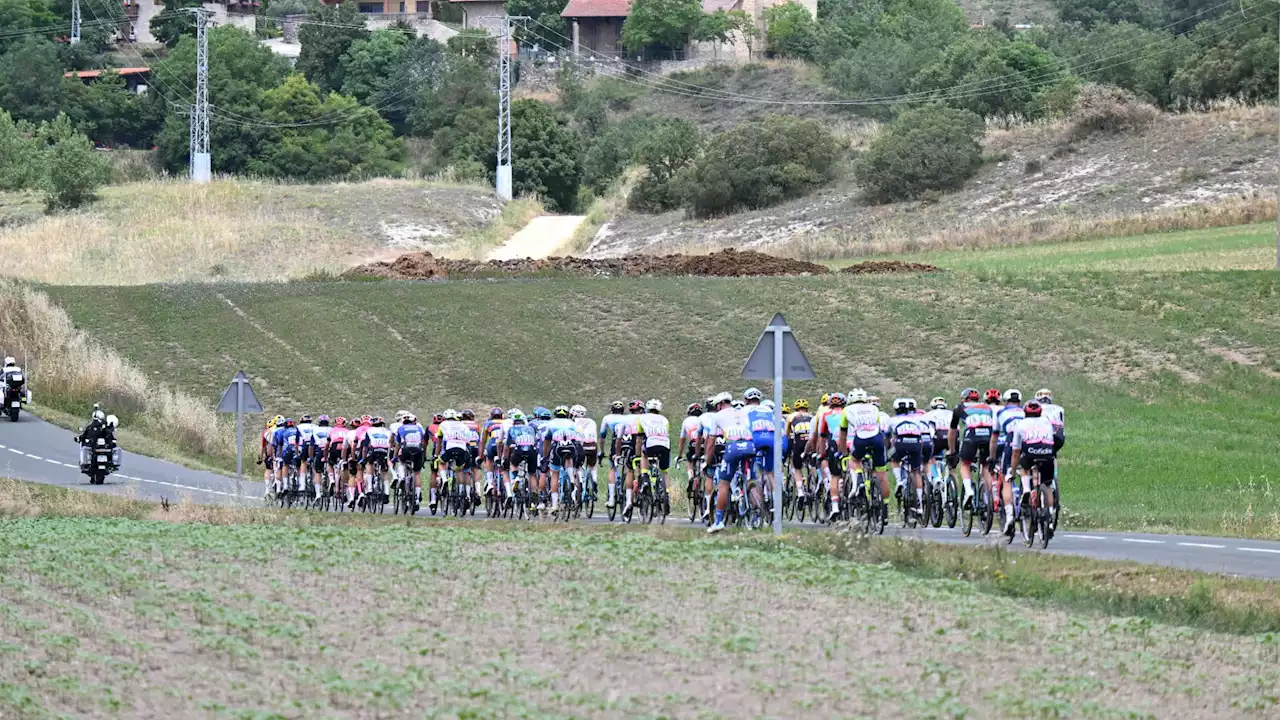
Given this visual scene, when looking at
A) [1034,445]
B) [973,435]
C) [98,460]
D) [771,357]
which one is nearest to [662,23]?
[98,460]

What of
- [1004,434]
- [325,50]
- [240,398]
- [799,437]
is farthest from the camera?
[325,50]

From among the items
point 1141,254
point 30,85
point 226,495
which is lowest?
point 226,495

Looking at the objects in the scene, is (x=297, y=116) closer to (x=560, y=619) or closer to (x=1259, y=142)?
(x=1259, y=142)

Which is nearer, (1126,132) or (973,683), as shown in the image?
(973,683)

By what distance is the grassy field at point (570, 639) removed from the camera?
13820 mm

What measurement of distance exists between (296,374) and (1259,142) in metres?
46.8

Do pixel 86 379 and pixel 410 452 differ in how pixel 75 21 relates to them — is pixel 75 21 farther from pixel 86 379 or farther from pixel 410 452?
pixel 410 452

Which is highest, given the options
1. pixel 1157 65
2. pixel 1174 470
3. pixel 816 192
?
pixel 1157 65

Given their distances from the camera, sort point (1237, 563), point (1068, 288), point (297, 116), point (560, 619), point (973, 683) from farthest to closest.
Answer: point (297, 116) < point (1068, 288) < point (1237, 563) < point (560, 619) < point (973, 683)

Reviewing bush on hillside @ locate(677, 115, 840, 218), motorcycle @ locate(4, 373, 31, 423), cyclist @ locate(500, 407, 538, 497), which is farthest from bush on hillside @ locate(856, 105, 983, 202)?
cyclist @ locate(500, 407, 538, 497)

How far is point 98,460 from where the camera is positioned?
4225cm

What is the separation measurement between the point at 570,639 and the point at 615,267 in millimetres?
55874

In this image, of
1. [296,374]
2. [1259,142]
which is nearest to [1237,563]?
→ [296,374]

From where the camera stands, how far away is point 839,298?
6297 centimetres
